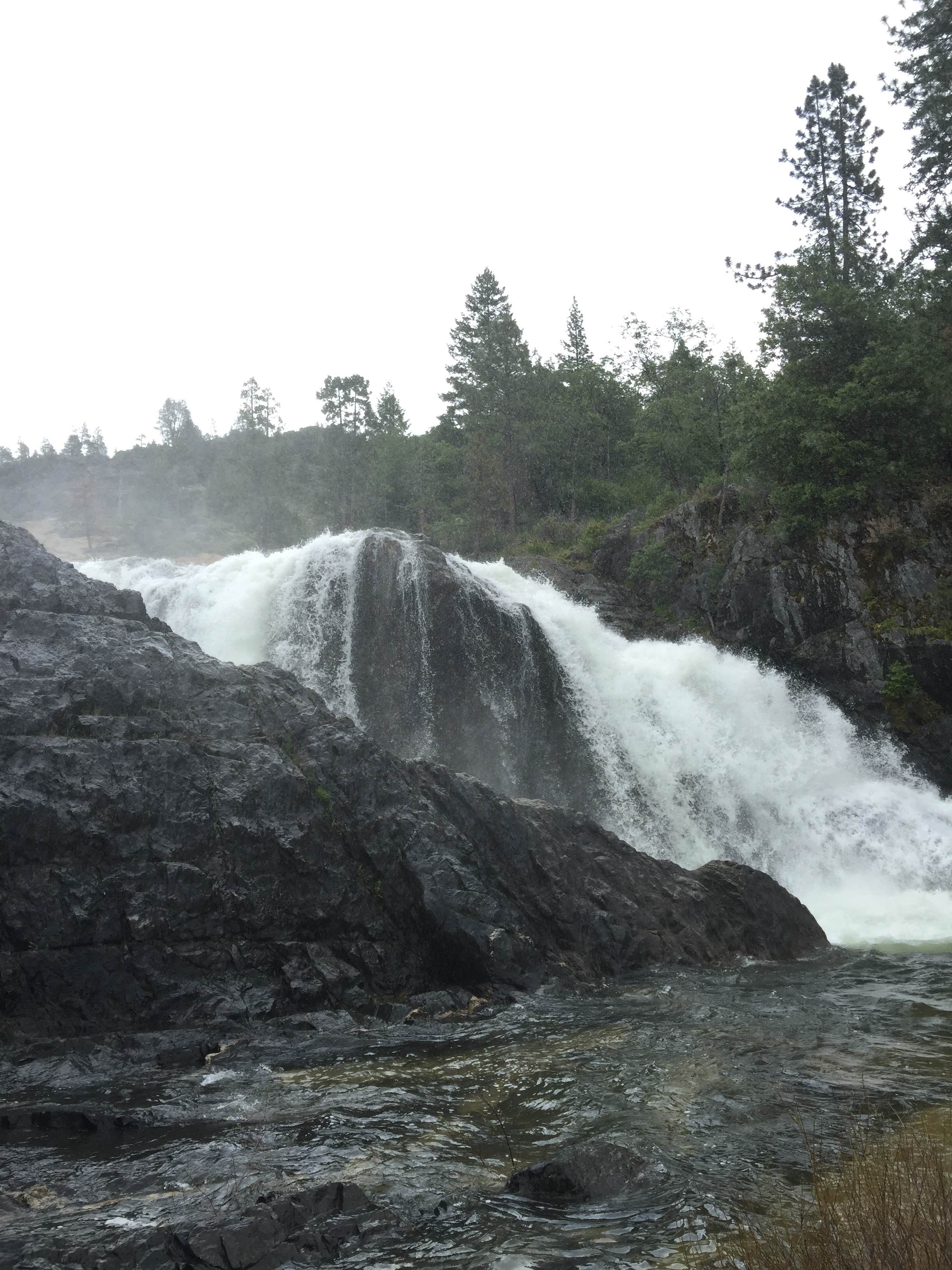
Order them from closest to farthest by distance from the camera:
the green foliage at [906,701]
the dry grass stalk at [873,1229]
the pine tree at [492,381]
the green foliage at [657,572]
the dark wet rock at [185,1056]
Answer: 1. the dry grass stalk at [873,1229]
2. the dark wet rock at [185,1056]
3. the green foliage at [906,701]
4. the green foliage at [657,572]
5. the pine tree at [492,381]

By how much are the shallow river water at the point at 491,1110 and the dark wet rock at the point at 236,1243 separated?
0.15 metres

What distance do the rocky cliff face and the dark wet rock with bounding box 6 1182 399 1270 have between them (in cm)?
2286

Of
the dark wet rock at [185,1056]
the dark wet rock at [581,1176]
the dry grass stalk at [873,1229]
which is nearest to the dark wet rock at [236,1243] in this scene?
the dark wet rock at [581,1176]

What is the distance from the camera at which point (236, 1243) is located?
537 cm

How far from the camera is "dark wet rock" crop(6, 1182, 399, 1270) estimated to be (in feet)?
17.3

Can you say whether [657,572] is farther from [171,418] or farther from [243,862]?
[171,418]

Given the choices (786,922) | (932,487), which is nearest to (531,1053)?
(786,922)

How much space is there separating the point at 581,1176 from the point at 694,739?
17.6 meters

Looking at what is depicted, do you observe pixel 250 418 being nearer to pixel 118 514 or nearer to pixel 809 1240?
pixel 118 514

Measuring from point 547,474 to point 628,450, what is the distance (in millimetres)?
4760

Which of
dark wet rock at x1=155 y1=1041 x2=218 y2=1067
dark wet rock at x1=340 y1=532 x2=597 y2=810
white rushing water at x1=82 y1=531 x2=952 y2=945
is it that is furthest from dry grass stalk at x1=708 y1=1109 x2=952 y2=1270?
dark wet rock at x1=340 y1=532 x2=597 y2=810

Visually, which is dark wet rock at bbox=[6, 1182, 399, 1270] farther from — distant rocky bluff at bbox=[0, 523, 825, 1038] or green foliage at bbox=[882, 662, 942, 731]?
green foliage at bbox=[882, 662, 942, 731]

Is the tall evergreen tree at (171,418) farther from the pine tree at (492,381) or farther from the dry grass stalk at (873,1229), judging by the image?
the dry grass stalk at (873,1229)

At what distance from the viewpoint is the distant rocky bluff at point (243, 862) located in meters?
10.8
